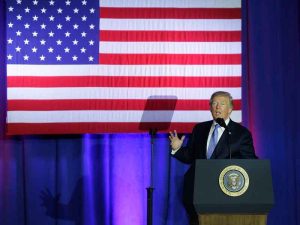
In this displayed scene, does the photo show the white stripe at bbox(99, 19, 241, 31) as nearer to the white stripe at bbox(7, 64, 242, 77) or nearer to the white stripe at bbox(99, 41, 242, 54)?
the white stripe at bbox(99, 41, 242, 54)

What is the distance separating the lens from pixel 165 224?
4.94 meters

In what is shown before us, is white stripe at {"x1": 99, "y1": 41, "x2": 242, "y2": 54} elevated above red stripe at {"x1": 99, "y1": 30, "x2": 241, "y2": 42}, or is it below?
below

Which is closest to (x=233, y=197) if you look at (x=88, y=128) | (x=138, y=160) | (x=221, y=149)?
(x=221, y=149)

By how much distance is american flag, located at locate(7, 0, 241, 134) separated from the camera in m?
4.79

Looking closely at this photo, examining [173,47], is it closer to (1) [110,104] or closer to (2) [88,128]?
(1) [110,104]

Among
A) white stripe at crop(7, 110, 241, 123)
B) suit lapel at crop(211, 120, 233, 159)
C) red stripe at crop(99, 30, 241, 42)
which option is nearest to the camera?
suit lapel at crop(211, 120, 233, 159)

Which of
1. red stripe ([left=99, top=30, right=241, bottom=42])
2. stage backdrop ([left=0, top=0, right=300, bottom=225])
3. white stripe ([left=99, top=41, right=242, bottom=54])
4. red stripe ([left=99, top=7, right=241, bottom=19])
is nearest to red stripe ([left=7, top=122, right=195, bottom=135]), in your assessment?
stage backdrop ([left=0, top=0, right=300, bottom=225])

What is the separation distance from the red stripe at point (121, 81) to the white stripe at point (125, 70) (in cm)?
4

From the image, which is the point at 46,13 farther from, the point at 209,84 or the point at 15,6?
the point at 209,84

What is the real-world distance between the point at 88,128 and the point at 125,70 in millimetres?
656

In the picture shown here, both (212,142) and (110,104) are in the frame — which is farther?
(110,104)

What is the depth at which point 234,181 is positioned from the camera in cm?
322

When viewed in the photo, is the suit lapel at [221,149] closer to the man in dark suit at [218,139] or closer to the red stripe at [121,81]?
the man in dark suit at [218,139]

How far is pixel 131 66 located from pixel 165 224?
1569 mm
